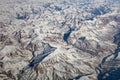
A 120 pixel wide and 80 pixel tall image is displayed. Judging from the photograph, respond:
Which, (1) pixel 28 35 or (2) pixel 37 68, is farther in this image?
(1) pixel 28 35

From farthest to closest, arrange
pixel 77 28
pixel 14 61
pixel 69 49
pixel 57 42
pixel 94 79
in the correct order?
pixel 77 28 < pixel 57 42 < pixel 69 49 < pixel 14 61 < pixel 94 79

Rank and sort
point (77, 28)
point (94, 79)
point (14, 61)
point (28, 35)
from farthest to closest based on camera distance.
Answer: point (77, 28), point (28, 35), point (14, 61), point (94, 79)

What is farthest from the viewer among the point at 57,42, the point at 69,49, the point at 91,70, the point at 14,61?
the point at 57,42

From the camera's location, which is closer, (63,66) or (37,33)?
(63,66)

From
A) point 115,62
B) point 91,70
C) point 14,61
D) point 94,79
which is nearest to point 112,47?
point 115,62

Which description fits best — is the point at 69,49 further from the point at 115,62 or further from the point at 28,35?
the point at 28,35

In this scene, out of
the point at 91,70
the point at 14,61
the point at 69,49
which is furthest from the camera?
the point at 69,49

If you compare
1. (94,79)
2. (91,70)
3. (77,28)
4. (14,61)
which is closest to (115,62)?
(91,70)

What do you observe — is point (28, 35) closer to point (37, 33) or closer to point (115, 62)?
point (37, 33)
